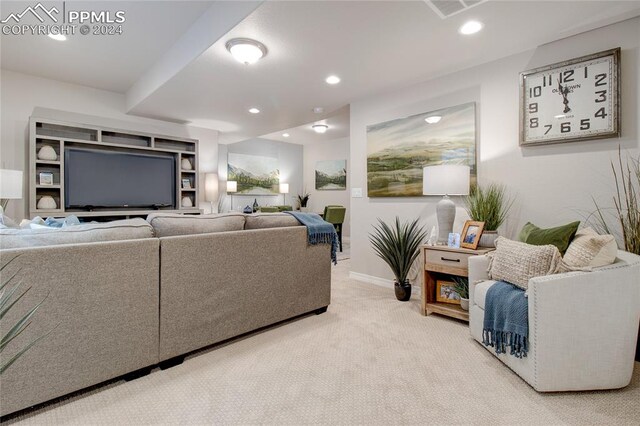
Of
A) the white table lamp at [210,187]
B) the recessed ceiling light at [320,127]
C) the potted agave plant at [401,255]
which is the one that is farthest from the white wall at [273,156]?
the potted agave plant at [401,255]

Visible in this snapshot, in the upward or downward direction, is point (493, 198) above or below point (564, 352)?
above

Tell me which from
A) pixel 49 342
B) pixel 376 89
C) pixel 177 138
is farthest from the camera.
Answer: pixel 177 138

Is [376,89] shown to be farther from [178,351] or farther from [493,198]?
[178,351]

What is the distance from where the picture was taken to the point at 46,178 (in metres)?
3.73

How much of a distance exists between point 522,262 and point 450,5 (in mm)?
1680

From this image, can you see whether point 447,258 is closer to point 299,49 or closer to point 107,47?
point 299,49

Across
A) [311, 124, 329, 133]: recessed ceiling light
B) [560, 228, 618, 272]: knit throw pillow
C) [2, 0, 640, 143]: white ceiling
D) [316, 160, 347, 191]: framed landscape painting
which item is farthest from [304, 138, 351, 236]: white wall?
[560, 228, 618, 272]: knit throw pillow

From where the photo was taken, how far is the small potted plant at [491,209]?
2.52 meters

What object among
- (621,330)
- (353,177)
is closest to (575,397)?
(621,330)

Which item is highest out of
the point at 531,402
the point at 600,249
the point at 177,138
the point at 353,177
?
the point at 177,138

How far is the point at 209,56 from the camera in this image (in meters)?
2.61

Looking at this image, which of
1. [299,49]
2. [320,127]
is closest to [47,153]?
[299,49]

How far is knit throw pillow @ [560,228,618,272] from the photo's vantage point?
1.61m

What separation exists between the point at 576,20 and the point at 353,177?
7.95 ft
